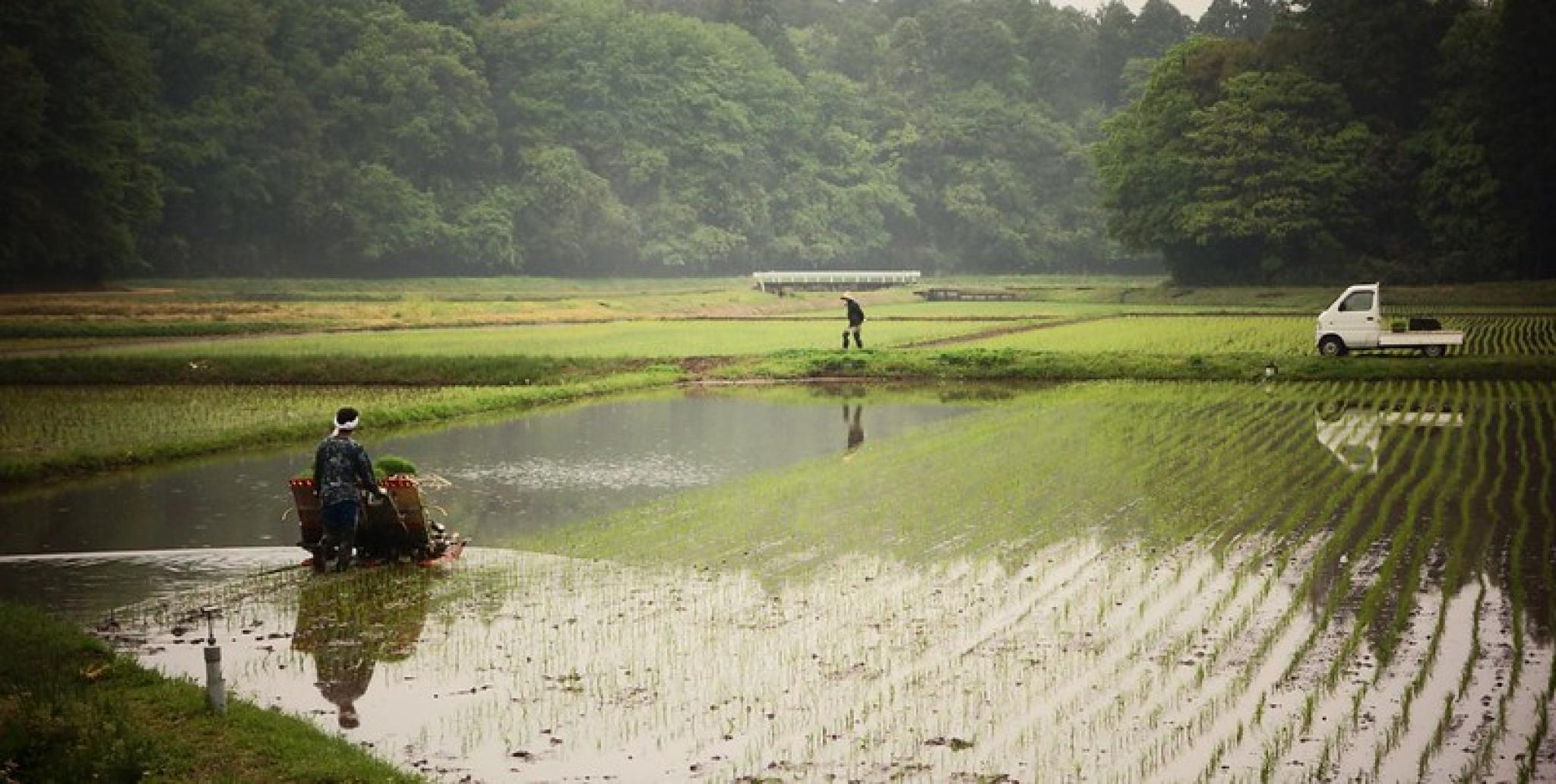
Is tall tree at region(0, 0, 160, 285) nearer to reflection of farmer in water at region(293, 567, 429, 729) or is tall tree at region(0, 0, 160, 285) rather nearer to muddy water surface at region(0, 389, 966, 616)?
muddy water surface at region(0, 389, 966, 616)

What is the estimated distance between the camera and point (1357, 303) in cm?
3244

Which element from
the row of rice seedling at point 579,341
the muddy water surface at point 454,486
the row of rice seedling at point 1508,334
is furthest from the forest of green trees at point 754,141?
the muddy water surface at point 454,486

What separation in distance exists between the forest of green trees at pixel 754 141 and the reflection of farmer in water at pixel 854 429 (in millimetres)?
33525

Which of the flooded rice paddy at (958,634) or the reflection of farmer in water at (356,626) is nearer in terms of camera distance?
the flooded rice paddy at (958,634)

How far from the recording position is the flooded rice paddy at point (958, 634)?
8117 mm

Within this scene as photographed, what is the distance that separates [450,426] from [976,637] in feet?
48.6

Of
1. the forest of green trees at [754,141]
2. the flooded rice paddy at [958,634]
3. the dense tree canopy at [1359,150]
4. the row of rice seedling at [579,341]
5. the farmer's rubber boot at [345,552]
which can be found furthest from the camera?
the dense tree canopy at [1359,150]

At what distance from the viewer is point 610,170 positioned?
8762 cm

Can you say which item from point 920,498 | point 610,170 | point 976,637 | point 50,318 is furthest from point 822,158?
point 976,637

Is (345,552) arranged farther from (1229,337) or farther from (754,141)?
(754,141)

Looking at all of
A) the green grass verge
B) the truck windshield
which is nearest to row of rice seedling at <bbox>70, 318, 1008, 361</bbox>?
the green grass verge

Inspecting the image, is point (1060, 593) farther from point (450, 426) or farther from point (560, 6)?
point (560, 6)

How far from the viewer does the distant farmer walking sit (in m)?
12.0

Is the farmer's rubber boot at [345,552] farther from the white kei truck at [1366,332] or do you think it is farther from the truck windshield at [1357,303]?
the truck windshield at [1357,303]
